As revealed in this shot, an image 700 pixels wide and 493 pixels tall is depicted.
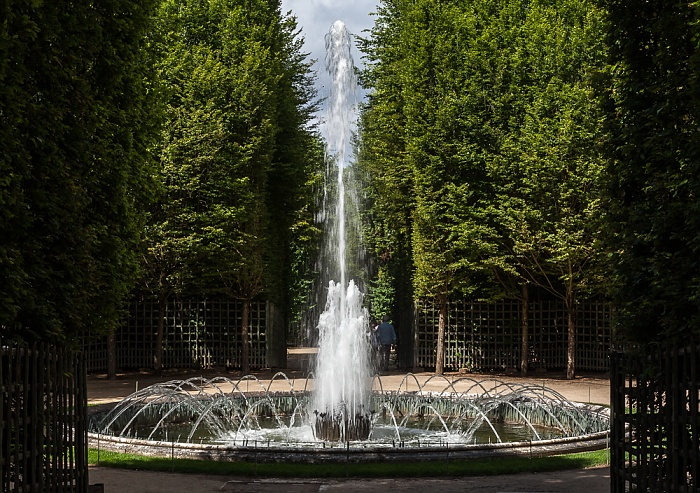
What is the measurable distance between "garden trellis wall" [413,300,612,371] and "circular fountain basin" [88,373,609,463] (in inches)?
343

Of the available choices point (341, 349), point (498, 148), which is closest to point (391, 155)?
point (498, 148)

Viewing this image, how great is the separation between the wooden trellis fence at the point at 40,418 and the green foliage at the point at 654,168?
457cm

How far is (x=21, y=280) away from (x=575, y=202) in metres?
19.1

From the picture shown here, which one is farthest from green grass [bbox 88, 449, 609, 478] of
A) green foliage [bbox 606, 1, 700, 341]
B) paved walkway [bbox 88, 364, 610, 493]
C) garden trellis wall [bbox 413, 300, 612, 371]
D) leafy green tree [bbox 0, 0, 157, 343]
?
garden trellis wall [bbox 413, 300, 612, 371]

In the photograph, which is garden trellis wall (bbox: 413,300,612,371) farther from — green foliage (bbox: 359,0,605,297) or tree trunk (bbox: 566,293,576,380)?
tree trunk (bbox: 566,293,576,380)

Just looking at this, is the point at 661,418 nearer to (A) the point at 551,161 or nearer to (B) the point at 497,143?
(A) the point at 551,161

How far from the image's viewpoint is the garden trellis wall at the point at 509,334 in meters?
26.3

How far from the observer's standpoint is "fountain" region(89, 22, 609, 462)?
1179cm

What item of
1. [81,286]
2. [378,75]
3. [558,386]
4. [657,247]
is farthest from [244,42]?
[657,247]

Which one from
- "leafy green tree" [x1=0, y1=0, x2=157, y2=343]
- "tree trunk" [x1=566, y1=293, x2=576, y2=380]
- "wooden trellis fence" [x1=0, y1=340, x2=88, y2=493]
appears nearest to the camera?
→ "wooden trellis fence" [x1=0, y1=340, x2=88, y2=493]

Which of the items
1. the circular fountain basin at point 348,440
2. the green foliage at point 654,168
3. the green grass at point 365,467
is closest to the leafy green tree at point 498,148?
the circular fountain basin at point 348,440

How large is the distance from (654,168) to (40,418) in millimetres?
5250

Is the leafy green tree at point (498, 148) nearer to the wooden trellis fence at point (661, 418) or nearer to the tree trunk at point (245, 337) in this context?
the tree trunk at point (245, 337)

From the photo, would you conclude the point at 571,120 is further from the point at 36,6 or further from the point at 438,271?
the point at 36,6
